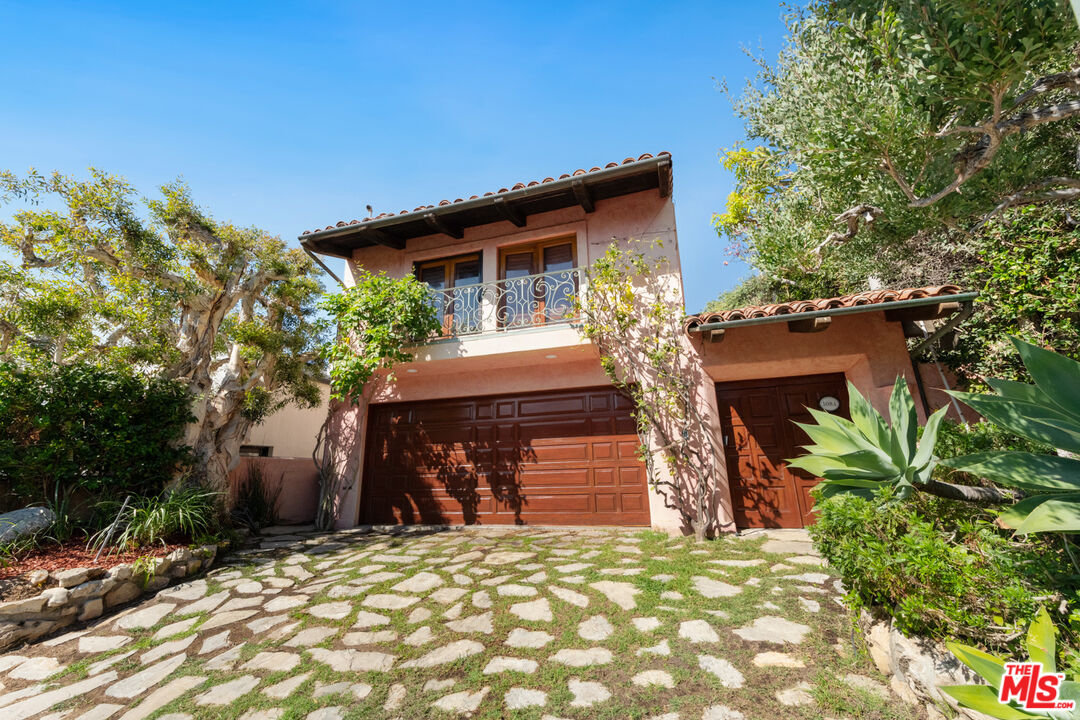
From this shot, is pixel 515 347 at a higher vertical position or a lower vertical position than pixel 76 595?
higher

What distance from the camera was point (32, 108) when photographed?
4.91 metres

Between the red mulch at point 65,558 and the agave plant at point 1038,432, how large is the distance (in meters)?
7.17

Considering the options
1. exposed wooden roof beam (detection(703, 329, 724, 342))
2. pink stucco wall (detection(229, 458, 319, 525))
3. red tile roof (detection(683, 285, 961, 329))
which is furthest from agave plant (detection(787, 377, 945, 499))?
pink stucco wall (detection(229, 458, 319, 525))

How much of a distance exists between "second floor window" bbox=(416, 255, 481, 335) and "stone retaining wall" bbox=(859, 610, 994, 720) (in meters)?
6.55

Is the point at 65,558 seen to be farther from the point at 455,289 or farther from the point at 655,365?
the point at 655,365

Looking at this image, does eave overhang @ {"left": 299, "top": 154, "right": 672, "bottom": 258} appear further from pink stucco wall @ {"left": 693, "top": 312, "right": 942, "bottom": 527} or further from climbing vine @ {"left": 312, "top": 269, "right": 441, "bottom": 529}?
pink stucco wall @ {"left": 693, "top": 312, "right": 942, "bottom": 527}

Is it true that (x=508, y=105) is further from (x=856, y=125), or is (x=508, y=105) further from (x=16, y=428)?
(x=16, y=428)

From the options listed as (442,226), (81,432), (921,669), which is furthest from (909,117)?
(81,432)

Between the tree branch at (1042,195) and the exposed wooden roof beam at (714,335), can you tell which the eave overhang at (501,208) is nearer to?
the exposed wooden roof beam at (714,335)

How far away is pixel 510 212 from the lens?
295 inches

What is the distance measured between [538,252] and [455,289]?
71.4 inches

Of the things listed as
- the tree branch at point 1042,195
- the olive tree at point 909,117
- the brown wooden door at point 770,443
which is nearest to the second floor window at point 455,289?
the brown wooden door at point 770,443

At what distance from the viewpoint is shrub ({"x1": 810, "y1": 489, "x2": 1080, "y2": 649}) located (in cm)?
184

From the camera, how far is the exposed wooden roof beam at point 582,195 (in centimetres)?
677
